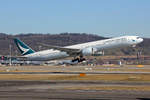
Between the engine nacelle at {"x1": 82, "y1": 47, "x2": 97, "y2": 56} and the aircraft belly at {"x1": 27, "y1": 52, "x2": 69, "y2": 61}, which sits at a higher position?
the engine nacelle at {"x1": 82, "y1": 47, "x2": 97, "y2": 56}

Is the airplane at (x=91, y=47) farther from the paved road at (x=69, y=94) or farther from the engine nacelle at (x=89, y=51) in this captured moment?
the paved road at (x=69, y=94)

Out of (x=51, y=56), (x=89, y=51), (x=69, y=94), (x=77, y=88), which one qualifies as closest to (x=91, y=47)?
(x=89, y=51)

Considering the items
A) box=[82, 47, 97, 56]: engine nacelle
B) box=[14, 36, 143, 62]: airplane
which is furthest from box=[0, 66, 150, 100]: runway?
box=[14, 36, 143, 62]: airplane

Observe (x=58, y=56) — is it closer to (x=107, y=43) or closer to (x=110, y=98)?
(x=107, y=43)

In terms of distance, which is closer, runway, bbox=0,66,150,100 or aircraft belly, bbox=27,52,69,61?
runway, bbox=0,66,150,100

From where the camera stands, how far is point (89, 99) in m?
27.5

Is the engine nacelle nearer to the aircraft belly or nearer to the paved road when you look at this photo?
the aircraft belly

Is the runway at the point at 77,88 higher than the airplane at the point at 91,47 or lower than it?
lower

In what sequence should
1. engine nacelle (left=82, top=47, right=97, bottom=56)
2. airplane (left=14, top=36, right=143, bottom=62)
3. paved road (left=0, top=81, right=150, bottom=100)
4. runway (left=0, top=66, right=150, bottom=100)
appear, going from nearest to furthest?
paved road (left=0, top=81, right=150, bottom=100) → runway (left=0, top=66, right=150, bottom=100) → airplane (left=14, top=36, right=143, bottom=62) → engine nacelle (left=82, top=47, right=97, bottom=56)

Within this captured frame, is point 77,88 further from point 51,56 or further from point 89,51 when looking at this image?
point 51,56

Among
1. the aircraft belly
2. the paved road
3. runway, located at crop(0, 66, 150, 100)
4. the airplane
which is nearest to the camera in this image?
the paved road

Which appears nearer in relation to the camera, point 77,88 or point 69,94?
point 69,94

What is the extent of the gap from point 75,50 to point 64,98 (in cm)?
5541

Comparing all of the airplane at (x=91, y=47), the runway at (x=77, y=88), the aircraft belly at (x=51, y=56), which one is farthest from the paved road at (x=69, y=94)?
the aircraft belly at (x=51, y=56)
